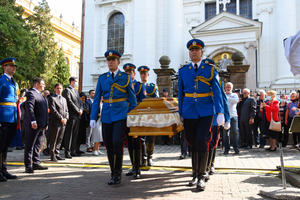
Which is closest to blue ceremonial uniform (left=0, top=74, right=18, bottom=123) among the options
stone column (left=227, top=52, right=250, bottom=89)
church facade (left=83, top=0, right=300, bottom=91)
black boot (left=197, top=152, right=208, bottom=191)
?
black boot (left=197, top=152, right=208, bottom=191)

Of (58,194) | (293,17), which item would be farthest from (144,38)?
(58,194)

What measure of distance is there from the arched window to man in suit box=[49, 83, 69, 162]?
57.3 feet

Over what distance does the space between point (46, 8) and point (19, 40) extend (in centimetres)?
1389

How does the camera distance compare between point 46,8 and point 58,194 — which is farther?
point 46,8

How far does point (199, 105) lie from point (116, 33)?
21.5 m

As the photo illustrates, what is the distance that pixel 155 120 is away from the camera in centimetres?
459

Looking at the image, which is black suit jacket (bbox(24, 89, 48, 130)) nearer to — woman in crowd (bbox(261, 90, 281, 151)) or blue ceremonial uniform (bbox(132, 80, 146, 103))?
blue ceremonial uniform (bbox(132, 80, 146, 103))

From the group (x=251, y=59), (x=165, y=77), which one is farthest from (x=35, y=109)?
(x=251, y=59)

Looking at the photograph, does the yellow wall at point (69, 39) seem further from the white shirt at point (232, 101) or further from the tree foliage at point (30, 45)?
the white shirt at point (232, 101)

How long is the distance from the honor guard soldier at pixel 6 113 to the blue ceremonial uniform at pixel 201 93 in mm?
3200

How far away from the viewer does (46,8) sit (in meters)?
32.0

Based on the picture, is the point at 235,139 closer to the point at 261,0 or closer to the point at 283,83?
the point at 283,83

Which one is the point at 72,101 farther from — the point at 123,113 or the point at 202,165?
the point at 202,165

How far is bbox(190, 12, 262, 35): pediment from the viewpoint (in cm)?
1941
